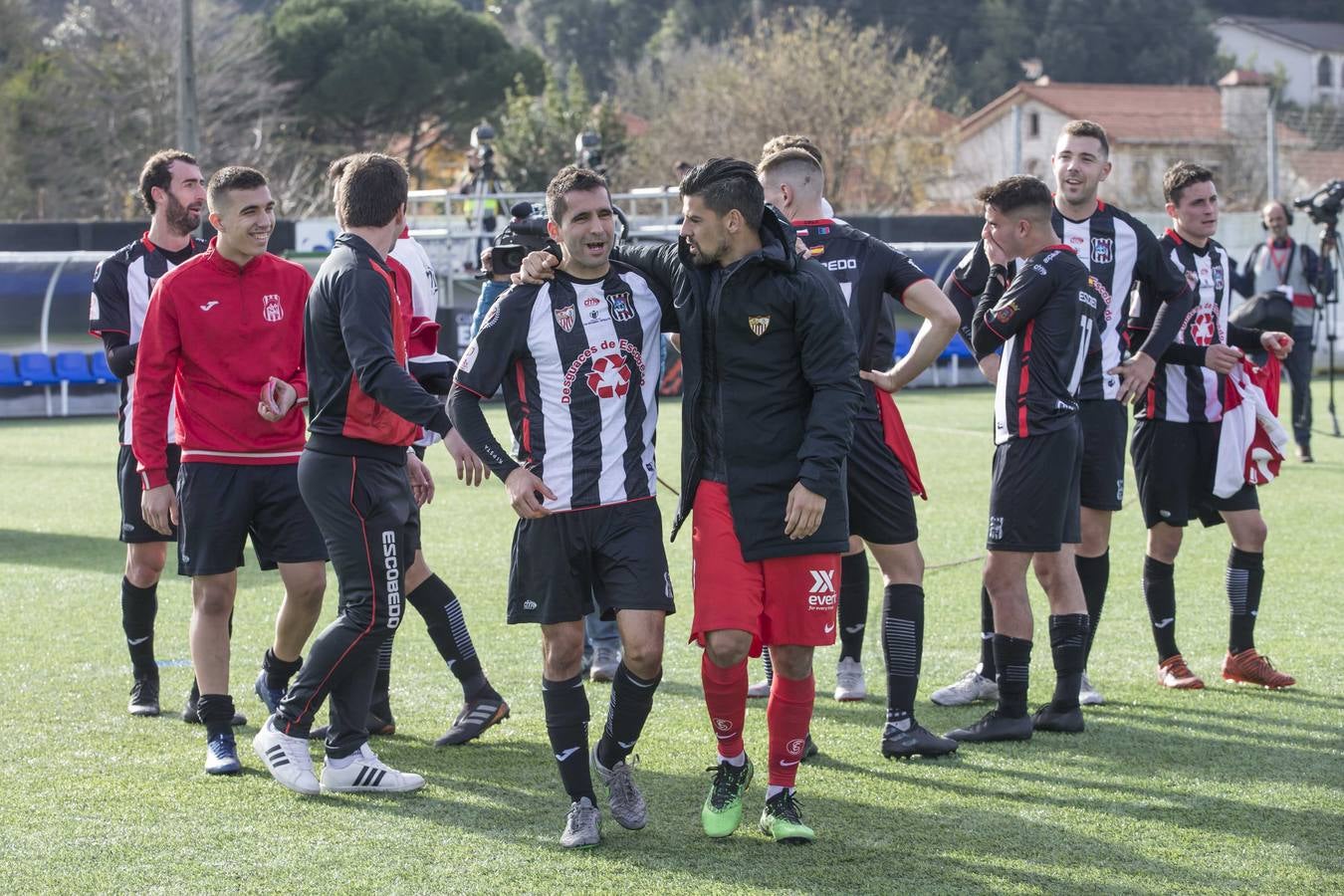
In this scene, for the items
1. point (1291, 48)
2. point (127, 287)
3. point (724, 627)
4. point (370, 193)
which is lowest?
point (724, 627)

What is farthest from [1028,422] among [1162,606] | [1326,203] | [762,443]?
[1326,203]

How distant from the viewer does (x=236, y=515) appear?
208 inches

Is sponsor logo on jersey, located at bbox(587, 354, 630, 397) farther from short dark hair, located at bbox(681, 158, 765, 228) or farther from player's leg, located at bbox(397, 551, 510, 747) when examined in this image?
player's leg, located at bbox(397, 551, 510, 747)

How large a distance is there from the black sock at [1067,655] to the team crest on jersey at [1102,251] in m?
1.40

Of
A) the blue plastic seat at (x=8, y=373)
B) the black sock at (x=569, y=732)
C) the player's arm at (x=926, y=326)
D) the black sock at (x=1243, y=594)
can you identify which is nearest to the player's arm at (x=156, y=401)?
the black sock at (x=569, y=732)

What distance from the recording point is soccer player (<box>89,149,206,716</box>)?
606cm

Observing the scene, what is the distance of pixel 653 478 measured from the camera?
461cm

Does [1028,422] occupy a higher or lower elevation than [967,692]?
higher

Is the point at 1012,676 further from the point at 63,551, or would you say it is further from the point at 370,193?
the point at 63,551

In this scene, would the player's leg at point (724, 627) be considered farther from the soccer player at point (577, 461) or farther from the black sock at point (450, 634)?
the black sock at point (450, 634)

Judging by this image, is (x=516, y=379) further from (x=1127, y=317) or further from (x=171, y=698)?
(x=1127, y=317)

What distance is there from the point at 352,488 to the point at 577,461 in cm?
82

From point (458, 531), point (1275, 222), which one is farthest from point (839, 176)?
point (458, 531)

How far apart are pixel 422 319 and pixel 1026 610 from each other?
2.43m
